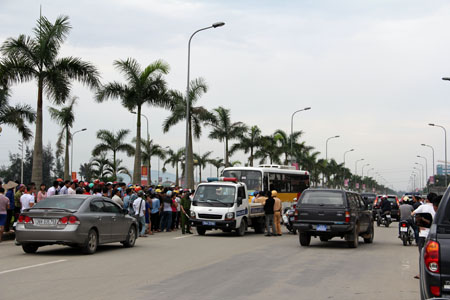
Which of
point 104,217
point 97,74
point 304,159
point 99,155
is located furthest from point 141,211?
point 304,159

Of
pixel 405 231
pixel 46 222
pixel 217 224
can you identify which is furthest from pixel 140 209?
pixel 405 231

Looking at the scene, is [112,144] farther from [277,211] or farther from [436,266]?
[436,266]

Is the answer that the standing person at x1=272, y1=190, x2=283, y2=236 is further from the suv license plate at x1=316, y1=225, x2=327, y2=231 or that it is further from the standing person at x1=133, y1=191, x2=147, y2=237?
the suv license plate at x1=316, y1=225, x2=327, y2=231

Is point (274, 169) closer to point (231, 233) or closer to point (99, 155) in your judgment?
point (231, 233)

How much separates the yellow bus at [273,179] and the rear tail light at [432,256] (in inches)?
1066

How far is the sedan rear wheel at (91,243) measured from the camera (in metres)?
15.7

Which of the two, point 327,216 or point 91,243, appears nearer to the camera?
point 91,243

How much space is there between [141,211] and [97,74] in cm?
989

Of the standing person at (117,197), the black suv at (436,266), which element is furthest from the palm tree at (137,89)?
the black suv at (436,266)

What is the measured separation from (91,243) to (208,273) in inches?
188

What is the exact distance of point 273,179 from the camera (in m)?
35.9

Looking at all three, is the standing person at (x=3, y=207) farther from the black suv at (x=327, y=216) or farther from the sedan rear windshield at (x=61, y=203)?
the black suv at (x=327, y=216)

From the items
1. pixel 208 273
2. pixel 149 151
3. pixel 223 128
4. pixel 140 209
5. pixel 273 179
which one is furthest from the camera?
pixel 149 151

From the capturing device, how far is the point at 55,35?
27859mm
